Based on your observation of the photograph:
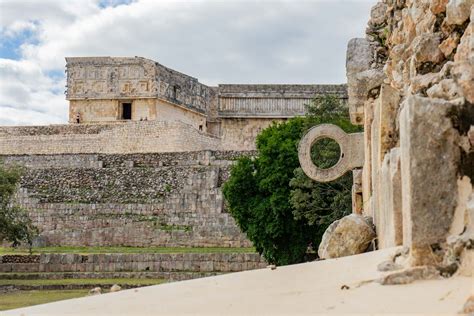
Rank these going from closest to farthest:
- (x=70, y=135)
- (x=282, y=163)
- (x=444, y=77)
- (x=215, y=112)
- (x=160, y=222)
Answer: (x=444, y=77) < (x=282, y=163) < (x=160, y=222) < (x=70, y=135) < (x=215, y=112)

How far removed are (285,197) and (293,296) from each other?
20815 millimetres

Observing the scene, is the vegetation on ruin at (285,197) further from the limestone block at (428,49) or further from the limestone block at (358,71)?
the limestone block at (428,49)

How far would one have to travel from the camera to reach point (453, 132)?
4297 mm

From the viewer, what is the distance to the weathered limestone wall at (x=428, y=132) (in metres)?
4.25

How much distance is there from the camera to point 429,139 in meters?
4.31

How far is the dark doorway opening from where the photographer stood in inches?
1857

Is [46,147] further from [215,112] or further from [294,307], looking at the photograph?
[294,307]

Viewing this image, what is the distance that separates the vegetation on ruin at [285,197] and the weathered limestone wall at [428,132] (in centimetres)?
1623

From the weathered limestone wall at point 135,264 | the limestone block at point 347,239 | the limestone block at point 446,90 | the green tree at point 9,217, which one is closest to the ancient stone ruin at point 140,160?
the weathered limestone wall at point 135,264

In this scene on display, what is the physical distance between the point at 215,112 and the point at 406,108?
46379mm

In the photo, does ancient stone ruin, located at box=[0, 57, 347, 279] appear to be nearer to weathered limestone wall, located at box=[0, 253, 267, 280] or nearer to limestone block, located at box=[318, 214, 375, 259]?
weathered limestone wall, located at box=[0, 253, 267, 280]

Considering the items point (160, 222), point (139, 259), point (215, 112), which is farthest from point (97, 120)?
point (139, 259)


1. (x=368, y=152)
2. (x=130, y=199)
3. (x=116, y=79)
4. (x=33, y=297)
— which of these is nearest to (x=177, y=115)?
(x=116, y=79)

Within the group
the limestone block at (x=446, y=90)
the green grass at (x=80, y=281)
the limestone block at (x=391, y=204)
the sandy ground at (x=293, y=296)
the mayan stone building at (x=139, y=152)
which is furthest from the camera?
the mayan stone building at (x=139, y=152)
